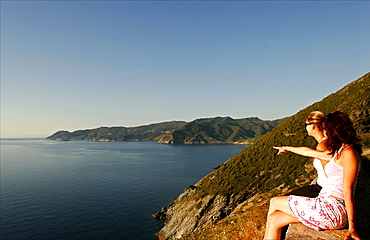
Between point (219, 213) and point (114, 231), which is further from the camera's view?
point (114, 231)

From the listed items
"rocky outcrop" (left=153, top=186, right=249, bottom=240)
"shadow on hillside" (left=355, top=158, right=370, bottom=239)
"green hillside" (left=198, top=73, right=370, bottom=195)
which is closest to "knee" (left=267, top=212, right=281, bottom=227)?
"shadow on hillside" (left=355, top=158, right=370, bottom=239)

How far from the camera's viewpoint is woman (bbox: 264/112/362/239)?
4637 mm

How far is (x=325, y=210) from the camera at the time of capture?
520 cm

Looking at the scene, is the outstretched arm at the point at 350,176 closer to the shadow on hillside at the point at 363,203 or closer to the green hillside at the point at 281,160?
the shadow on hillside at the point at 363,203

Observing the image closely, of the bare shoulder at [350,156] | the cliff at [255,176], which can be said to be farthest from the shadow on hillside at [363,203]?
the cliff at [255,176]

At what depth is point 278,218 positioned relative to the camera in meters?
5.63

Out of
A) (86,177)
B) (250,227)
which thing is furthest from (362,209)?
(86,177)

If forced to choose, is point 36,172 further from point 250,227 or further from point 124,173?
point 250,227

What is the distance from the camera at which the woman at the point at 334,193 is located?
4.64 m

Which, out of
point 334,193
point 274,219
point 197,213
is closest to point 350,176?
point 334,193

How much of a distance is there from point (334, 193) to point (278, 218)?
155cm

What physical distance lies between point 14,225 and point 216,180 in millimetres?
48650

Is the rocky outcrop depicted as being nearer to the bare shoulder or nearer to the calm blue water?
the calm blue water

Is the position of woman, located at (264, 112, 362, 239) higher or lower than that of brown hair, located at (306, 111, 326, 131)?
lower
